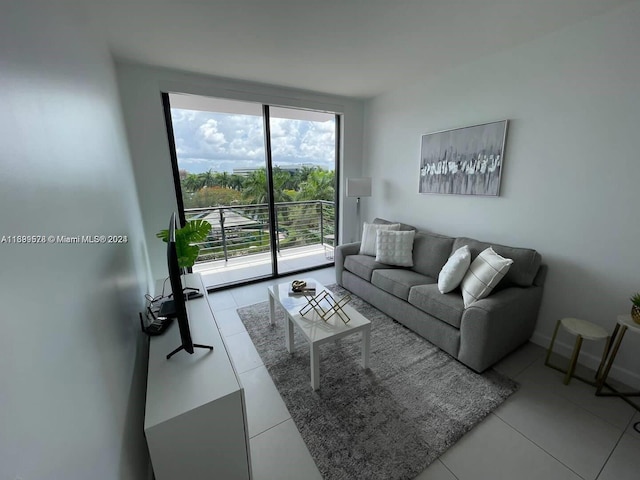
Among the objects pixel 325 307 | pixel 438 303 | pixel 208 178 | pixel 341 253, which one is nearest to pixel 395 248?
pixel 341 253

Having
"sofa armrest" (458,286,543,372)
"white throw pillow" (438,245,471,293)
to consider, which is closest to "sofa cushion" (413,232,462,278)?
"white throw pillow" (438,245,471,293)

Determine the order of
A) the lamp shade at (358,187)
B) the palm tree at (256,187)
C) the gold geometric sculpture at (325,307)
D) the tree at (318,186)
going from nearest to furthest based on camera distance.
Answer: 1. the gold geometric sculpture at (325,307)
2. the palm tree at (256,187)
3. the lamp shade at (358,187)
4. the tree at (318,186)

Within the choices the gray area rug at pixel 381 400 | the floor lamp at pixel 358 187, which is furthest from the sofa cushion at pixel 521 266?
the floor lamp at pixel 358 187

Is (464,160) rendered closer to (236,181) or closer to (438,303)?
(438,303)

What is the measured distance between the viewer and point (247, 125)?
3.26 m

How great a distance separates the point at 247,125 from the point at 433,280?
2851 mm

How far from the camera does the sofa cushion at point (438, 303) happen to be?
6.79 feet

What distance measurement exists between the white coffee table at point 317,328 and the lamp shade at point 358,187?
189 cm

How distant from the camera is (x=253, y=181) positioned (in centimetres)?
354

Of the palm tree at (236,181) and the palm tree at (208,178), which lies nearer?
the palm tree at (208,178)

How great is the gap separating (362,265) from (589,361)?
6.62ft

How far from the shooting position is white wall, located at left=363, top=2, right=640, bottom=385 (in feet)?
5.83

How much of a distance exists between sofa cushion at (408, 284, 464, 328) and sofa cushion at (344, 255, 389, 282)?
1.99 feet

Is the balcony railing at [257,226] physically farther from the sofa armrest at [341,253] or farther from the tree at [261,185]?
the sofa armrest at [341,253]
